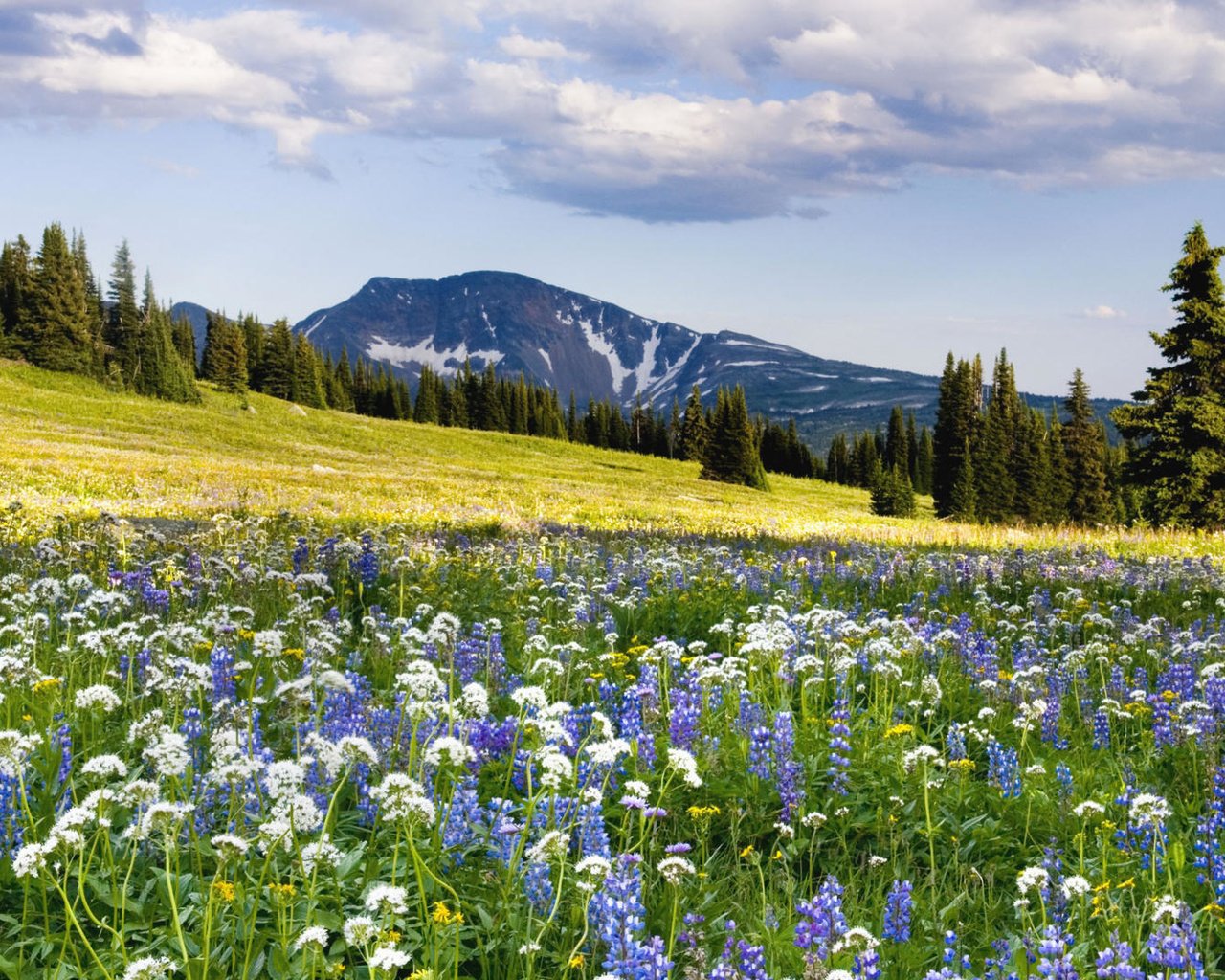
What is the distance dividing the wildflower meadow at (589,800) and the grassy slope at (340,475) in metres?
11.4

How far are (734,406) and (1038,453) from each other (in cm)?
2910

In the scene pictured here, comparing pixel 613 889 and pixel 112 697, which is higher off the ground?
pixel 112 697

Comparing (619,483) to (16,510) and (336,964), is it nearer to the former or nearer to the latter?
(16,510)

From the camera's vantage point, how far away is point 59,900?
14.2 ft

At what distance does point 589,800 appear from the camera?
4473 millimetres

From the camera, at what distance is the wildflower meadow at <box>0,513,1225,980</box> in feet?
11.9

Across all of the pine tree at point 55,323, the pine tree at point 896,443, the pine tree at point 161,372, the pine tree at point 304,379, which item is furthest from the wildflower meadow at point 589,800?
the pine tree at point 896,443

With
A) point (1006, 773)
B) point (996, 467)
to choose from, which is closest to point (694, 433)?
point (996, 467)

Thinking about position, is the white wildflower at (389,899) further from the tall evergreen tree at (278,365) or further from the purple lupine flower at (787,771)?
the tall evergreen tree at (278,365)

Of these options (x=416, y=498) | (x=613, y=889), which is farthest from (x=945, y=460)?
(x=613, y=889)

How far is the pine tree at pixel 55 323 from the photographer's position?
80500mm

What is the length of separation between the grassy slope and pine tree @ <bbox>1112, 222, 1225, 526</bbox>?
11.9 m

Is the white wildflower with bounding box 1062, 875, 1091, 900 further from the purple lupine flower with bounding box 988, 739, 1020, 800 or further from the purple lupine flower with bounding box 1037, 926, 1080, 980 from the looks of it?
the purple lupine flower with bounding box 988, 739, 1020, 800

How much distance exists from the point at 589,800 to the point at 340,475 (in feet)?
123
